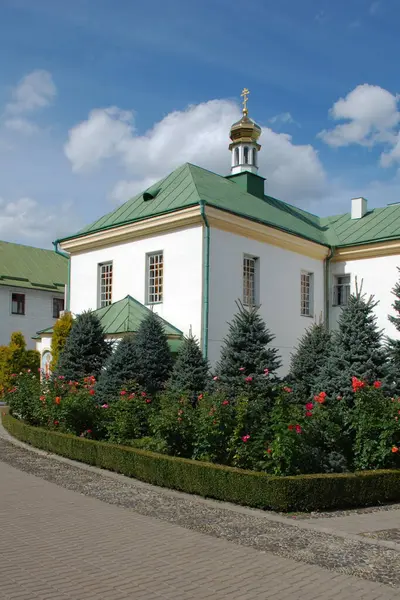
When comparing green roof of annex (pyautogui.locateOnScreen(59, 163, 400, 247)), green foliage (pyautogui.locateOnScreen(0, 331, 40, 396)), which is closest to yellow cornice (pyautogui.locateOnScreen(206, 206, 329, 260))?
green roof of annex (pyautogui.locateOnScreen(59, 163, 400, 247))

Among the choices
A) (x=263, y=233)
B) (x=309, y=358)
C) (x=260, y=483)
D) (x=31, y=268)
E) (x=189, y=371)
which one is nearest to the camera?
(x=260, y=483)

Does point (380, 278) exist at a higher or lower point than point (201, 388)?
higher

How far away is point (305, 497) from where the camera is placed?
29.4ft

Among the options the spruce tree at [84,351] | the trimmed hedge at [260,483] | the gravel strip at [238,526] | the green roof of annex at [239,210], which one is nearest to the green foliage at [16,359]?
the green roof of annex at [239,210]

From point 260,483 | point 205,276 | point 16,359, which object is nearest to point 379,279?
point 205,276

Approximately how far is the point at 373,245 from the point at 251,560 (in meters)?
19.0

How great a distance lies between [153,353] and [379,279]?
1041cm

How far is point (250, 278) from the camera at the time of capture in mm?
21234

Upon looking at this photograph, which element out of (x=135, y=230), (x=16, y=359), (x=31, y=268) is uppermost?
(x=31, y=268)

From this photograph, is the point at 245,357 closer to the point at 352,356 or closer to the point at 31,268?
the point at 352,356

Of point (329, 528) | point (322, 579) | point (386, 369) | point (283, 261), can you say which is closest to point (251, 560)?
point (322, 579)

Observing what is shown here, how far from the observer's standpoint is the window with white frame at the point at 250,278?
20.9 m

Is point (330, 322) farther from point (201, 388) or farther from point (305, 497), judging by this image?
point (305, 497)

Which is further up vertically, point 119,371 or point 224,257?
point 224,257
